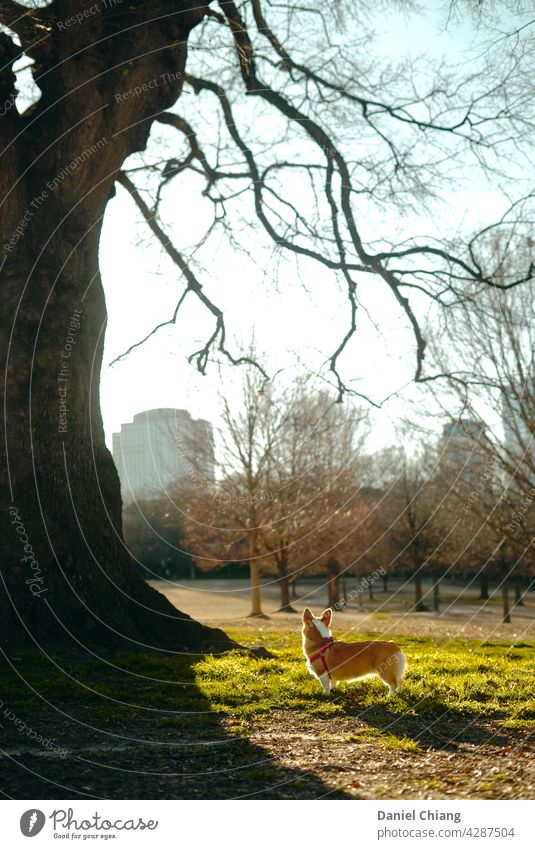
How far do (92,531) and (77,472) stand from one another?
2.23ft

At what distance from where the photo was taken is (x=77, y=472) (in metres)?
9.27

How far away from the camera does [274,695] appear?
23.1 feet

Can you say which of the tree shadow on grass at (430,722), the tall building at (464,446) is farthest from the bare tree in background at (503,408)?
the tree shadow on grass at (430,722)

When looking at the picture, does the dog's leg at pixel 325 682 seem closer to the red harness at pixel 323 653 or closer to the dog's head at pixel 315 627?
the red harness at pixel 323 653

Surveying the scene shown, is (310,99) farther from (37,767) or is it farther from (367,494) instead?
(367,494)

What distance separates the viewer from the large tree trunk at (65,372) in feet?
28.7

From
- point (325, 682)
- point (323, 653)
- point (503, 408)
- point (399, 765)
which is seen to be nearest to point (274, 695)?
point (325, 682)

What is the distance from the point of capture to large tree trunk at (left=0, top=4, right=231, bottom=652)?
8.73 metres

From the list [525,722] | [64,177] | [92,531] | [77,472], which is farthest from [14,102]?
[525,722]

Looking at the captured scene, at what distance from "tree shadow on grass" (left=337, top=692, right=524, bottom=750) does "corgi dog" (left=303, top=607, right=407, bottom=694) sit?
0.63 ft

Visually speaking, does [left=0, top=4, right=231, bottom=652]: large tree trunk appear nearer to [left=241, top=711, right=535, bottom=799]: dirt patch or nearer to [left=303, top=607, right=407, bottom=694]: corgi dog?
[left=303, top=607, right=407, bottom=694]: corgi dog

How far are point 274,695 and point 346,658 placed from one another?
826 millimetres

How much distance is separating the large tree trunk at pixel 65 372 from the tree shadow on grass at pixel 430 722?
10.5 feet
